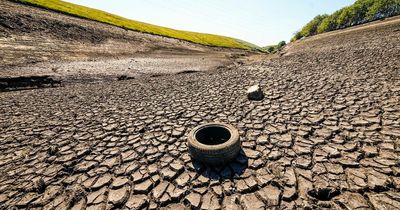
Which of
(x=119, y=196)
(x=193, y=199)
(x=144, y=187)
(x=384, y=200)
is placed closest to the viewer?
(x=384, y=200)

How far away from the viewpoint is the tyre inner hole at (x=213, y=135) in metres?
4.02

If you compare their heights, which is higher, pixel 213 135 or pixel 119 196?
pixel 213 135

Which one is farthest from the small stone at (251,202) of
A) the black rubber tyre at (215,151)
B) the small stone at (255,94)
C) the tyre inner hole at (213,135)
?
the small stone at (255,94)

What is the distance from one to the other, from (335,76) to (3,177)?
9599 mm

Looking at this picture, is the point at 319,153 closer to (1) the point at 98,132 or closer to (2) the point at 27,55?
(1) the point at 98,132

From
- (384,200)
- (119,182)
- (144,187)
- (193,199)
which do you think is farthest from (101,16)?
(384,200)

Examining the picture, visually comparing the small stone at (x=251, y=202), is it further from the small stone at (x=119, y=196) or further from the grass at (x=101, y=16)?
the grass at (x=101, y=16)

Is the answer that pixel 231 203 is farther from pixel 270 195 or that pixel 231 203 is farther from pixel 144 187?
pixel 144 187

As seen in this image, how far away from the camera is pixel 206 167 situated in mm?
3441

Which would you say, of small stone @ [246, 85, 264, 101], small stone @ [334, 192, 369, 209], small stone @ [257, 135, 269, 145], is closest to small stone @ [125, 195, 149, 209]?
small stone @ [257, 135, 269, 145]

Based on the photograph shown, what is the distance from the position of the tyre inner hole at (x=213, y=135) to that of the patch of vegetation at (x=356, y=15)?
66.7 m

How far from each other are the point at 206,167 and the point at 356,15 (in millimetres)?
77144

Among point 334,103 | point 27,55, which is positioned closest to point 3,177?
point 334,103

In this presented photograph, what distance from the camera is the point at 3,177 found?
11.7 ft
